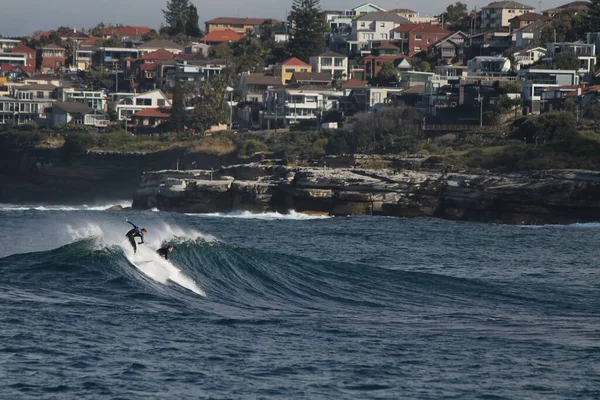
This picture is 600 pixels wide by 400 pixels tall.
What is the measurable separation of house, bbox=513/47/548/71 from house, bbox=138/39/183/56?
49.5 meters

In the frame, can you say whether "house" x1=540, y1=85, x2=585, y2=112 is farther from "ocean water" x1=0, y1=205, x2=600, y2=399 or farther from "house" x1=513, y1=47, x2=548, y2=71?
"ocean water" x1=0, y1=205, x2=600, y2=399

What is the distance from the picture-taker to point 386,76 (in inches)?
4343

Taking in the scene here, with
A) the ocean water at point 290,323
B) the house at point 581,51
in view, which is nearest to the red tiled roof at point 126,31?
the house at point 581,51

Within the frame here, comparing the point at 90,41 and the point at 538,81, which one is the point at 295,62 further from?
the point at 538,81

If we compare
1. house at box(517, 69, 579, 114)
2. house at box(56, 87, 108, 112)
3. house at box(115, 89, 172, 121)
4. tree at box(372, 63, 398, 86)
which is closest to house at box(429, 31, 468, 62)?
tree at box(372, 63, 398, 86)

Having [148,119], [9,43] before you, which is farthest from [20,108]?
[9,43]

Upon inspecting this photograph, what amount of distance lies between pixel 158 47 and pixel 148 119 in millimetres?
39861

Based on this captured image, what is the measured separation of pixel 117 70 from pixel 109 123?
28.9 m

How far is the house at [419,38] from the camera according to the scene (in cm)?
13038

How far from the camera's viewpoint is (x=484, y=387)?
2038cm

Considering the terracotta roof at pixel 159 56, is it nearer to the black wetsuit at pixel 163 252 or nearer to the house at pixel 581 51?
the house at pixel 581 51

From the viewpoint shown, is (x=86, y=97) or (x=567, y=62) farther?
(x=86, y=97)

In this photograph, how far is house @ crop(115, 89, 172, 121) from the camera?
11294 centimetres

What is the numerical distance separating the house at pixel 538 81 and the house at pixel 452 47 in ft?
87.2
